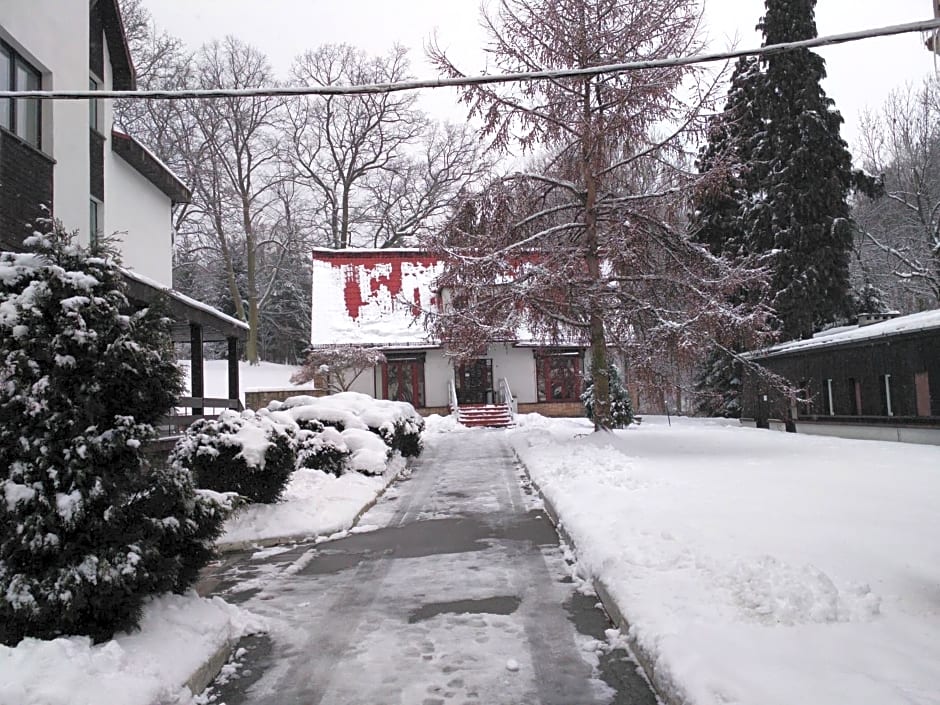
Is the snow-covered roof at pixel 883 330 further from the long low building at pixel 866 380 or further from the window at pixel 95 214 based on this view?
the window at pixel 95 214

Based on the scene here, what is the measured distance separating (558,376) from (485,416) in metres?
6.00

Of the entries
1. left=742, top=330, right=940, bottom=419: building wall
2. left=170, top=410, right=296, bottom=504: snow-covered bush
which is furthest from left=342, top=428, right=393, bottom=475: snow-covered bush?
left=742, top=330, right=940, bottom=419: building wall

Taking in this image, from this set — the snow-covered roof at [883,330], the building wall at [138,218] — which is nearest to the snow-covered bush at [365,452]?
the building wall at [138,218]

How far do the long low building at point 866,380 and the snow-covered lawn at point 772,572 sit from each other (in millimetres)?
5626

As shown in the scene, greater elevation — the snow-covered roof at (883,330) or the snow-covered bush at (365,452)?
the snow-covered roof at (883,330)

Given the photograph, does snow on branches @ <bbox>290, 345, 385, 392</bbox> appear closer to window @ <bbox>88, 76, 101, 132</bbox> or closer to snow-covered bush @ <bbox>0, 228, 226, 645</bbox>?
window @ <bbox>88, 76, 101, 132</bbox>

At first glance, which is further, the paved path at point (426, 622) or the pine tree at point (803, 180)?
the pine tree at point (803, 180)

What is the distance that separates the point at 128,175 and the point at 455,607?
17.5 m

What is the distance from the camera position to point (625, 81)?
58.7 feet

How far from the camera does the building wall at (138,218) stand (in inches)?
712

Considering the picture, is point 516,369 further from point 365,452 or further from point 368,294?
point 365,452

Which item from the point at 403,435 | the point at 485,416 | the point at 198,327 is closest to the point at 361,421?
the point at 403,435

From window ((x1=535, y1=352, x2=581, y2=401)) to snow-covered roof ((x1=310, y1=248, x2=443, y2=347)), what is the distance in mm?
6012

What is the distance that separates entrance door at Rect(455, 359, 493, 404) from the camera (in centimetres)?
3497
